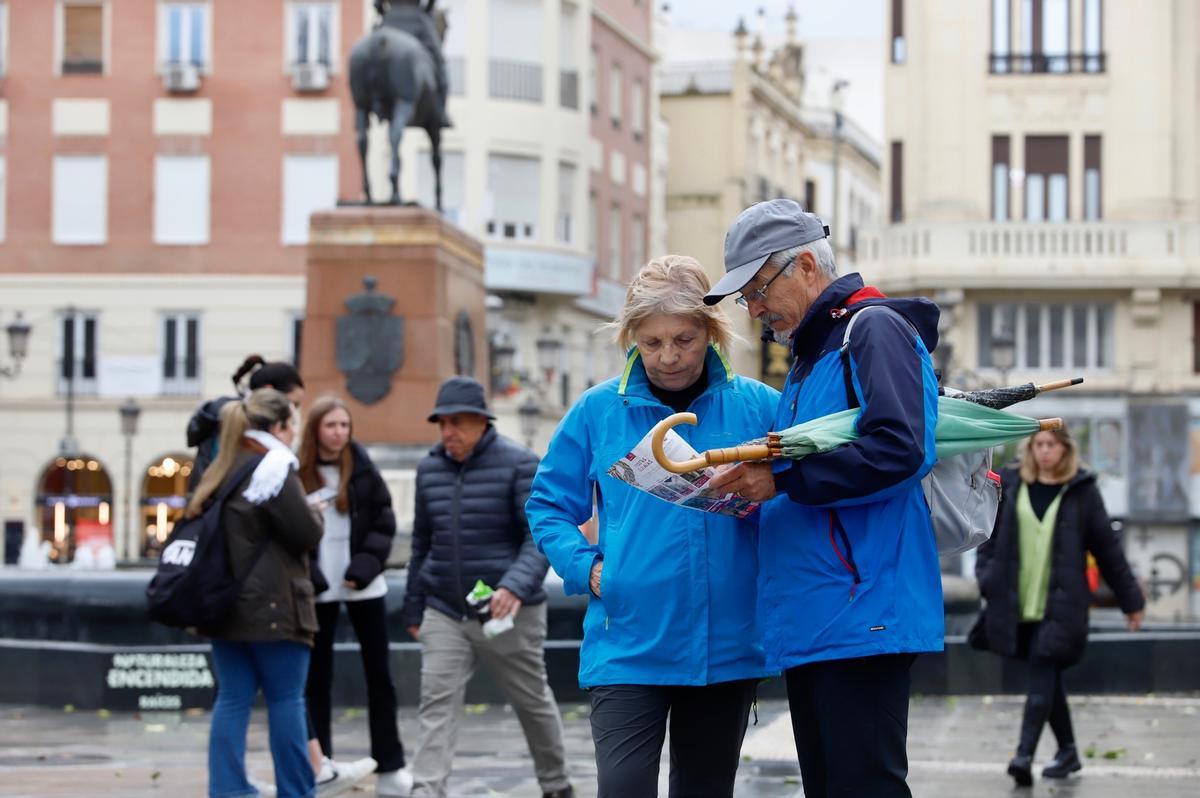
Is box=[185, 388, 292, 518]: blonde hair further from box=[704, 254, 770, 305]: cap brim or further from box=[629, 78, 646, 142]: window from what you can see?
box=[629, 78, 646, 142]: window

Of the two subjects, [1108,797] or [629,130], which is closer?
[1108,797]

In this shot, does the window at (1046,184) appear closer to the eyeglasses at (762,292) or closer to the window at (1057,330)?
the window at (1057,330)

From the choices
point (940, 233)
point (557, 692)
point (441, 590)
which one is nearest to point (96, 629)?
point (557, 692)

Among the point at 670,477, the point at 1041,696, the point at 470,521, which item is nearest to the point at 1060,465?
the point at 1041,696

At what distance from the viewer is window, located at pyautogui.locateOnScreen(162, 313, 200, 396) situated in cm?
4712

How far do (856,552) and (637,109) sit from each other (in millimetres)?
52312

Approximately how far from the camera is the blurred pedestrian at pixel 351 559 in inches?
400

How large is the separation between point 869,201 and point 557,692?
72.4 metres

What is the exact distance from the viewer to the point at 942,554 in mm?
5668

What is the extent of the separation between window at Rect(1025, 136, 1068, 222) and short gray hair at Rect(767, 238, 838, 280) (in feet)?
130

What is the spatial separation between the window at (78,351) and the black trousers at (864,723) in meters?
42.8

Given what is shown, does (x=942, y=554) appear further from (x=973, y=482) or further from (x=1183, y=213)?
(x=1183, y=213)

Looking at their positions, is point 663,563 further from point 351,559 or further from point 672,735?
point 351,559

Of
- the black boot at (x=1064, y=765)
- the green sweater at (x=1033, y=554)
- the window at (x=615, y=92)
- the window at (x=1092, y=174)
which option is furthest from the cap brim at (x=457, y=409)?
the window at (x=615, y=92)
